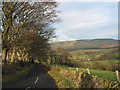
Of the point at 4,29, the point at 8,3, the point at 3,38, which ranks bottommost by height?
the point at 3,38

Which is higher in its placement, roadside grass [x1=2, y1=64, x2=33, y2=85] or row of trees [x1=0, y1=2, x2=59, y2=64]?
row of trees [x1=0, y1=2, x2=59, y2=64]

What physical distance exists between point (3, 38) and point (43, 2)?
20.8 feet

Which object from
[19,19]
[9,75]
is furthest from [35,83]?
[19,19]

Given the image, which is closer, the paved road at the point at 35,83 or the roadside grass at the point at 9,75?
the paved road at the point at 35,83

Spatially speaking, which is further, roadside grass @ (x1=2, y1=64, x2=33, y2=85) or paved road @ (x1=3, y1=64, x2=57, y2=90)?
roadside grass @ (x1=2, y1=64, x2=33, y2=85)

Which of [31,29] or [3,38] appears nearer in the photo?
[3,38]

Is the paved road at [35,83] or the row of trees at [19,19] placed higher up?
the row of trees at [19,19]

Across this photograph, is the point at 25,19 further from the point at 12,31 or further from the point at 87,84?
the point at 87,84

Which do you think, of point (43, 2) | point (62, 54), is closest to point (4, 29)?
point (43, 2)

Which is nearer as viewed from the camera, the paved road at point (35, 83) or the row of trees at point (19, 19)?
the paved road at point (35, 83)

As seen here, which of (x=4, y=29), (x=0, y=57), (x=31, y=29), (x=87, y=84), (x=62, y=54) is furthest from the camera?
(x=62, y=54)

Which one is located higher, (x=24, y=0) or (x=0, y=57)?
(x=24, y=0)

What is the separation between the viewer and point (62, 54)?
66688 mm

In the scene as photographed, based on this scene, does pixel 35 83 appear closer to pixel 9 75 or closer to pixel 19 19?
pixel 9 75
